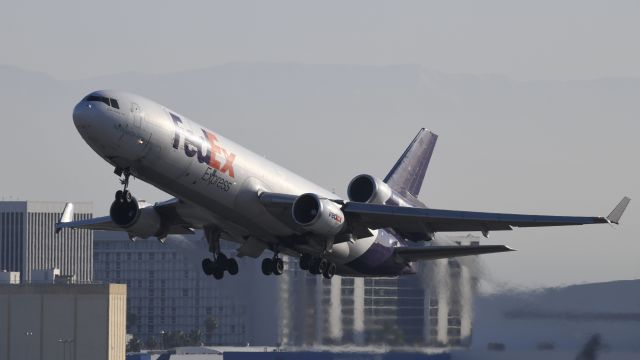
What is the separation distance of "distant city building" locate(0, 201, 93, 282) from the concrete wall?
65.9 meters

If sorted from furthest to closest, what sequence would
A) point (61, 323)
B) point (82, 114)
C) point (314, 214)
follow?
point (61, 323) → point (314, 214) → point (82, 114)

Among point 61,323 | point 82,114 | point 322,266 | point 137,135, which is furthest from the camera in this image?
point 61,323

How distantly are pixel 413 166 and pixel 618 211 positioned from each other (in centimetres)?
1560

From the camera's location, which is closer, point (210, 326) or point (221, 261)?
point (221, 261)

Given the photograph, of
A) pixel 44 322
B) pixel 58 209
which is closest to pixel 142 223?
pixel 44 322

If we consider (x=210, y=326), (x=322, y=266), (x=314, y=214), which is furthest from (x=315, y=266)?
(x=210, y=326)

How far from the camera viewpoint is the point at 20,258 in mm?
160875

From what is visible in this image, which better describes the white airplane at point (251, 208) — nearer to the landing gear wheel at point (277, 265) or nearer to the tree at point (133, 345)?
the landing gear wheel at point (277, 265)

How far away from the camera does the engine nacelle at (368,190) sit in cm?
5622

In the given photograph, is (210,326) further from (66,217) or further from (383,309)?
(66,217)

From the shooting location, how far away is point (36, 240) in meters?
160

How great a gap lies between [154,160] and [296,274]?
2530cm

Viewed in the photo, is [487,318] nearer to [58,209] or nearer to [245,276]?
[245,276]

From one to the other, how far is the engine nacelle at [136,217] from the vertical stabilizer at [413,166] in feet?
34.3
